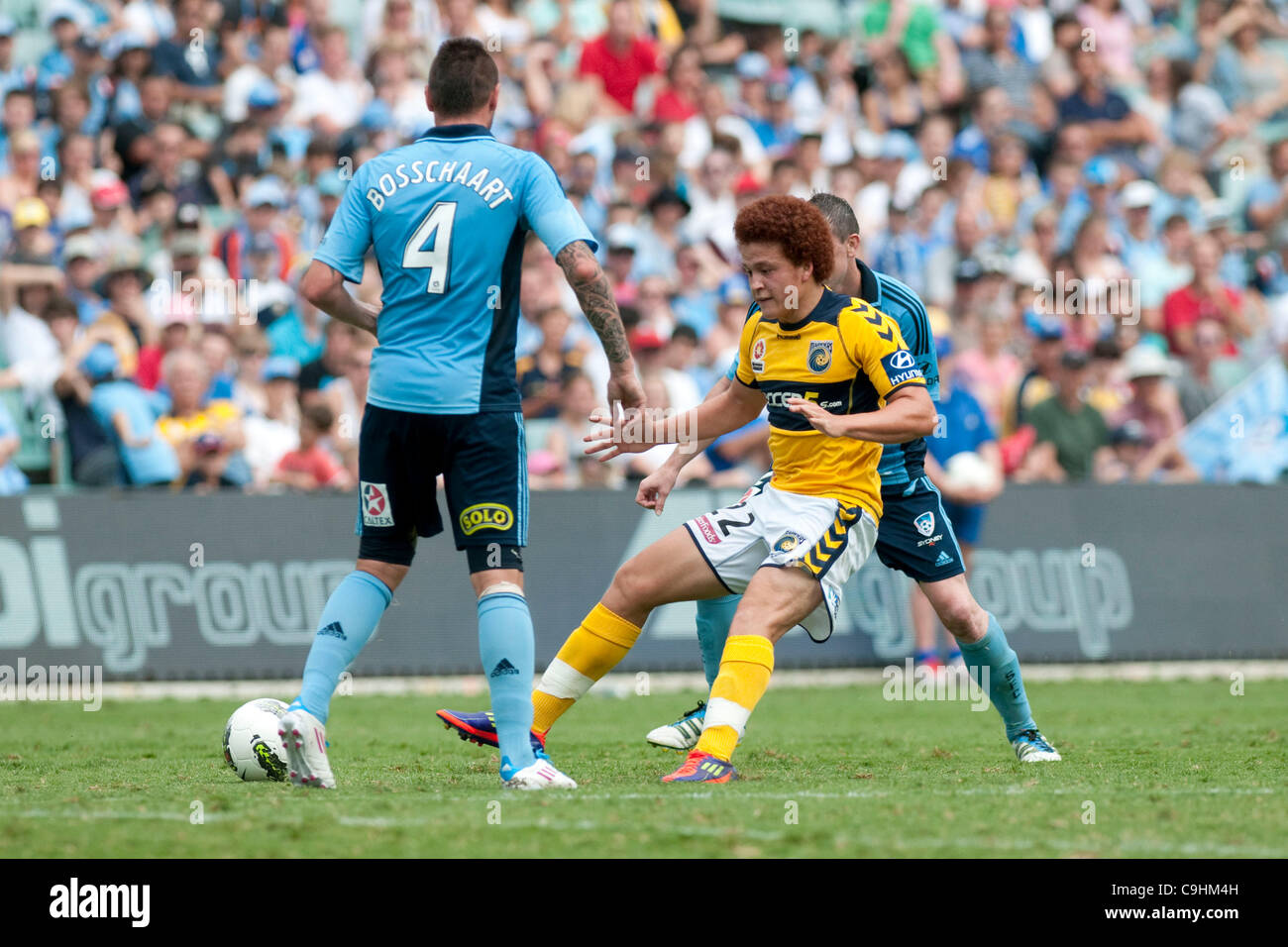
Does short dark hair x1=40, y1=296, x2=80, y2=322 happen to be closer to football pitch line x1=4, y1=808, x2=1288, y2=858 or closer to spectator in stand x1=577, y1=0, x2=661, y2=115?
spectator in stand x1=577, y1=0, x2=661, y2=115

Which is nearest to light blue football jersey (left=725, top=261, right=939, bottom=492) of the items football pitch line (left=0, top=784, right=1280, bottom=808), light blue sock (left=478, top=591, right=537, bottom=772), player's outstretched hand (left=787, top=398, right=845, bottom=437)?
player's outstretched hand (left=787, top=398, right=845, bottom=437)

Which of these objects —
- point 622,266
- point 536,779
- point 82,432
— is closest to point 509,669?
point 536,779

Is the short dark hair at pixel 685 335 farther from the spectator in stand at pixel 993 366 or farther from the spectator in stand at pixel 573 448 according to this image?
the spectator in stand at pixel 993 366

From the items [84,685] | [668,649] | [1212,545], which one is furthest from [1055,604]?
[84,685]

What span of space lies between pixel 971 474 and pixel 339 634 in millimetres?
7192

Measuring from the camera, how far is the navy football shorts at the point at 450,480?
6.18m

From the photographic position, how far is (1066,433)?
46.1 feet

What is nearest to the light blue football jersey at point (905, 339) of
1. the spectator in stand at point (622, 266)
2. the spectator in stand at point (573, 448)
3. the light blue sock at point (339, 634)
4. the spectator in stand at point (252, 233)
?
the light blue sock at point (339, 634)

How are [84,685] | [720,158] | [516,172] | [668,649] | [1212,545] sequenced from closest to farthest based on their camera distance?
[516,172], [84,685], [668,649], [1212,545], [720,158]

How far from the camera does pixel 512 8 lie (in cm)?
1812

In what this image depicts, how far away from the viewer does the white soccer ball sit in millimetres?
12445

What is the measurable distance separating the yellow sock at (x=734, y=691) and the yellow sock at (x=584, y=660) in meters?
0.59
